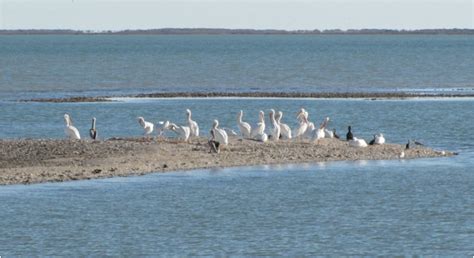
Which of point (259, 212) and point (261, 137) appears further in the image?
point (261, 137)

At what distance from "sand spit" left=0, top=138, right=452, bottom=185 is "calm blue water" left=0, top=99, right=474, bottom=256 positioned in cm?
50

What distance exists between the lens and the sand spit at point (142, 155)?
22.8 metres

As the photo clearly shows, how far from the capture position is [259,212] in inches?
781

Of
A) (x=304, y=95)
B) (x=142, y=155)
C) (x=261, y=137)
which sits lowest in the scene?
(x=304, y=95)

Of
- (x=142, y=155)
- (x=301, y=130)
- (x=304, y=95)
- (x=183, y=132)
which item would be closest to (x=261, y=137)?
(x=301, y=130)

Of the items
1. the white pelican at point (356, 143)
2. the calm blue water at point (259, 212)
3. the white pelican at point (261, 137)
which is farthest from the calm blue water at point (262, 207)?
the white pelican at point (261, 137)

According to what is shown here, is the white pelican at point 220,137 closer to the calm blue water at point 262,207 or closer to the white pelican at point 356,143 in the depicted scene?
the calm blue water at point 262,207

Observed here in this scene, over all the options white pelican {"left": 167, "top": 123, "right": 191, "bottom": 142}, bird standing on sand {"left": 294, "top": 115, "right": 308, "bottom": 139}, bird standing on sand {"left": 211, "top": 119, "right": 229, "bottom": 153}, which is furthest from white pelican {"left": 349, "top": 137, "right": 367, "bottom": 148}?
white pelican {"left": 167, "top": 123, "right": 191, "bottom": 142}

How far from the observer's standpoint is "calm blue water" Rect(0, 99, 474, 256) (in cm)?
1705

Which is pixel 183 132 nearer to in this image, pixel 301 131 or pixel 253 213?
pixel 301 131

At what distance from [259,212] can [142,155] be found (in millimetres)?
5415

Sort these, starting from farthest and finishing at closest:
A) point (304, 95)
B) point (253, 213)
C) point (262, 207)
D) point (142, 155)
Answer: point (304, 95)
point (142, 155)
point (262, 207)
point (253, 213)

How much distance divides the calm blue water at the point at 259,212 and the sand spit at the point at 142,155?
504mm

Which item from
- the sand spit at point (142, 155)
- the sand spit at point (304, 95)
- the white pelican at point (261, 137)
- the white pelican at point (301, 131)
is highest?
the white pelican at point (301, 131)
